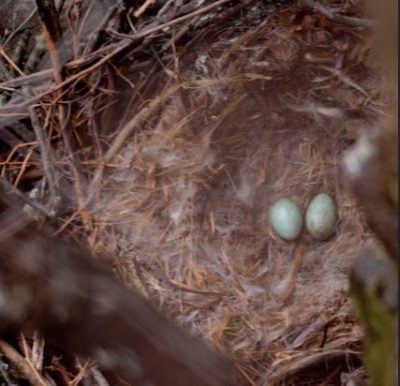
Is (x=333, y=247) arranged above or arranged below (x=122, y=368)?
below

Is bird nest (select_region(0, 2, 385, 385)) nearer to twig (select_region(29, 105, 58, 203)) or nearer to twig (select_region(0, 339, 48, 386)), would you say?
twig (select_region(29, 105, 58, 203))

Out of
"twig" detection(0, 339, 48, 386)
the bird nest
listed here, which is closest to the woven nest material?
the bird nest

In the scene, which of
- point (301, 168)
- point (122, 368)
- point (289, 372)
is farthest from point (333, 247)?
point (122, 368)

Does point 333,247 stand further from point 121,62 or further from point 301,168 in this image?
point 121,62

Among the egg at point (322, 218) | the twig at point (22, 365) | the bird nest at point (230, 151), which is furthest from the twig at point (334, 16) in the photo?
the twig at point (22, 365)

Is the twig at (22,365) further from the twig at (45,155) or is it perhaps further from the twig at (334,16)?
the twig at (334,16)

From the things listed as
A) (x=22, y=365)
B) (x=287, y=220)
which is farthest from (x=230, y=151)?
(x=22, y=365)

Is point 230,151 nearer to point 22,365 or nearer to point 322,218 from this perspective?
point 322,218
